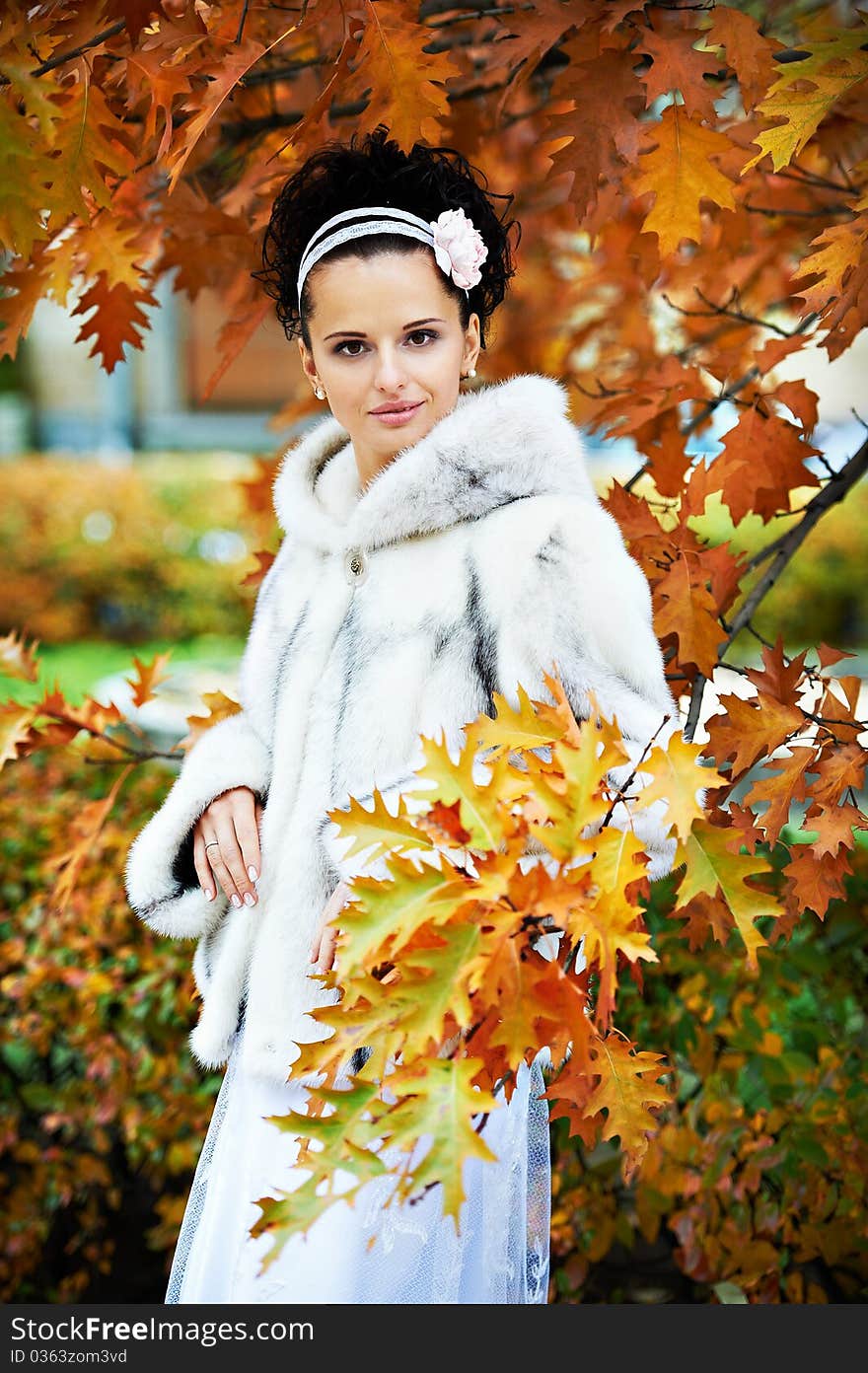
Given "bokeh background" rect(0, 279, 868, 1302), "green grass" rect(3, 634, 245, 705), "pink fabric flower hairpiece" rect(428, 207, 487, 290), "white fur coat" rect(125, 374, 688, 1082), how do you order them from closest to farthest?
"white fur coat" rect(125, 374, 688, 1082) < "pink fabric flower hairpiece" rect(428, 207, 487, 290) < "bokeh background" rect(0, 279, 868, 1302) < "green grass" rect(3, 634, 245, 705)

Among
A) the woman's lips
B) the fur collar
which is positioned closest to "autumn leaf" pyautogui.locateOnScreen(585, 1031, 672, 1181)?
the fur collar

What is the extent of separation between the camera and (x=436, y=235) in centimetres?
146

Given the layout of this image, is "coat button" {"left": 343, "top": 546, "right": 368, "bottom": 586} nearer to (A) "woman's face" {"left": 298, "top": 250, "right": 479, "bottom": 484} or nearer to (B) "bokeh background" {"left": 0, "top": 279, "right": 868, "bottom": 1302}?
(A) "woman's face" {"left": 298, "top": 250, "right": 479, "bottom": 484}

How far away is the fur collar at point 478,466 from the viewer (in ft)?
4.66

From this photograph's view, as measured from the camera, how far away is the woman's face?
1437 mm

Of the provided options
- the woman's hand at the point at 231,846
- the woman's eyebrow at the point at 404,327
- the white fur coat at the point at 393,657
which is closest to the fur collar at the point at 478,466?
the white fur coat at the point at 393,657

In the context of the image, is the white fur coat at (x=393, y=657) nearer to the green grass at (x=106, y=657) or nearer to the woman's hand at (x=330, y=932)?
the woman's hand at (x=330, y=932)

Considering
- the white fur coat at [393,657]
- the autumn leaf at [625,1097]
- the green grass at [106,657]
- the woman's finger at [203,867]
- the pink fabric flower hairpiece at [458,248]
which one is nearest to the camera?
the autumn leaf at [625,1097]

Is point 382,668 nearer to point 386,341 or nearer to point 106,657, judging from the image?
point 386,341

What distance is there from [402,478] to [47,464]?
6.89 m

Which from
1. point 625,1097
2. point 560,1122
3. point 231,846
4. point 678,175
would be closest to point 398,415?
point 678,175

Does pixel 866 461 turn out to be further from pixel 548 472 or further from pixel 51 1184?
pixel 51 1184

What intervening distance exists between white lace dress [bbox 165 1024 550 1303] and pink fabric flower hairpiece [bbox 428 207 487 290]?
94cm

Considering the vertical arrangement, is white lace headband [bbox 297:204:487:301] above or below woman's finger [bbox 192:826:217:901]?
above
